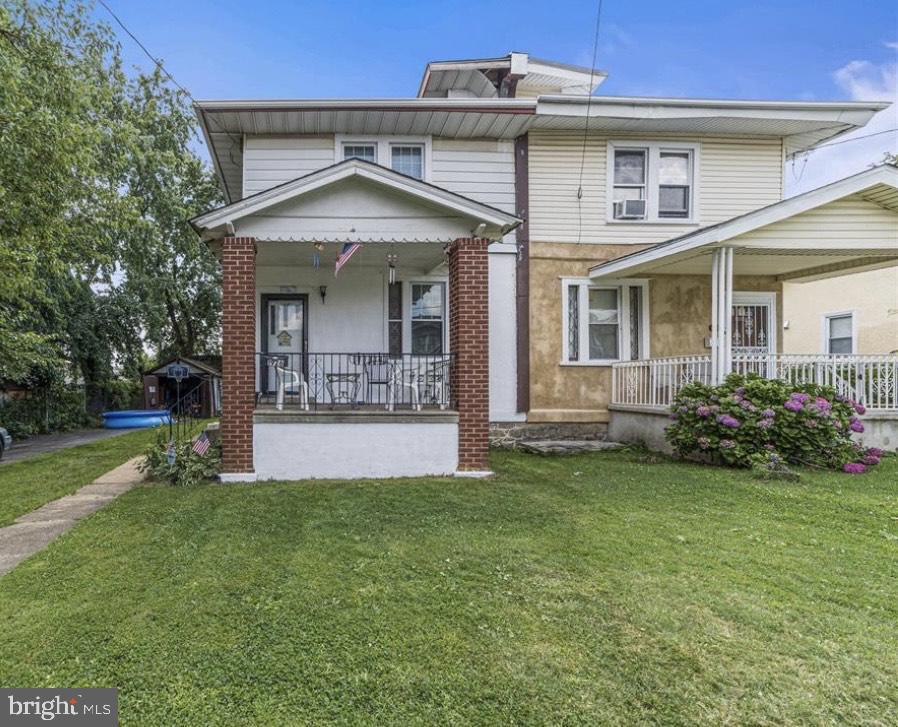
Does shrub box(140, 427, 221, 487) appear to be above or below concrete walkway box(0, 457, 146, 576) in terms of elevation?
above

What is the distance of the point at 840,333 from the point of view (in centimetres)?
1374

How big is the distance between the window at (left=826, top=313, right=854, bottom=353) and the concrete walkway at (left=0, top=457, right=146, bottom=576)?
1552cm

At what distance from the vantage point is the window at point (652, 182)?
10297 millimetres

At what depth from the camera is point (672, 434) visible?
8281mm

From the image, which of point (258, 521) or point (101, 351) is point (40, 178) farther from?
point (101, 351)

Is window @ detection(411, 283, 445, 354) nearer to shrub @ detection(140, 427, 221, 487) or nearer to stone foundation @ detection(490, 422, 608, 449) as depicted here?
stone foundation @ detection(490, 422, 608, 449)

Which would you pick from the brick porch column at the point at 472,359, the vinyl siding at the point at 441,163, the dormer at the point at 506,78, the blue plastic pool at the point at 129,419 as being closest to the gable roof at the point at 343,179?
the brick porch column at the point at 472,359

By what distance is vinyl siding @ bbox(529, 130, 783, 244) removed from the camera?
10125mm

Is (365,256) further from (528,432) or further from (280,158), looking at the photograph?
(528,432)

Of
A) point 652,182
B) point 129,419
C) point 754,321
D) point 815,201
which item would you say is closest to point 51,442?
point 129,419

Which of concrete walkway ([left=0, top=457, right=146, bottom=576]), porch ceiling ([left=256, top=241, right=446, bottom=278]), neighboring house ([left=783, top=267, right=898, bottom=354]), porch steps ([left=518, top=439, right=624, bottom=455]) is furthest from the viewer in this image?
neighboring house ([left=783, top=267, right=898, bottom=354])

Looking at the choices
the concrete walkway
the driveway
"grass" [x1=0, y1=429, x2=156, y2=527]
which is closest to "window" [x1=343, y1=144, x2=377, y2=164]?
the concrete walkway

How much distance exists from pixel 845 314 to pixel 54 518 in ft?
53.6

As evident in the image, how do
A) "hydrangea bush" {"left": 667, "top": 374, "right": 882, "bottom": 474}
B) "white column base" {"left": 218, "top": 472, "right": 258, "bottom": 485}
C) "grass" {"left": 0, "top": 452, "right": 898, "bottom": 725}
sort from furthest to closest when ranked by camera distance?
1. "hydrangea bush" {"left": 667, "top": 374, "right": 882, "bottom": 474}
2. "white column base" {"left": 218, "top": 472, "right": 258, "bottom": 485}
3. "grass" {"left": 0, "top": 452, "right": 898, "bottom": 725}
